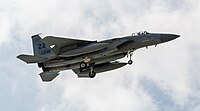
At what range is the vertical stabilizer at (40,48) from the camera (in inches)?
1941

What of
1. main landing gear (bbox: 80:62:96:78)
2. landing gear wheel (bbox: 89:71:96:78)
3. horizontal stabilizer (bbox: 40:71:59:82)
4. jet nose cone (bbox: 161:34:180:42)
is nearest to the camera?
jet nose cone (bbox: 161:34:180:42)

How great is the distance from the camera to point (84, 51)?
4688cm

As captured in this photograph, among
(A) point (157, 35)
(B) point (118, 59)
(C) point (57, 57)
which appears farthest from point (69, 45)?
(A) point (157, 35)

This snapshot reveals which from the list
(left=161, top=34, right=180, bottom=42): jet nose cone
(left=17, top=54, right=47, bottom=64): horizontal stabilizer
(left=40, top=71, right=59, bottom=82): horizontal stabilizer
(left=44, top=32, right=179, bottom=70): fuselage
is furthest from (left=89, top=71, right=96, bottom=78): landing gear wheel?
(left=161, top=34, right=180, bottom=42): jet nose cone

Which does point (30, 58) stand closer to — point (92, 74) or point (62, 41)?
point (62, 41)

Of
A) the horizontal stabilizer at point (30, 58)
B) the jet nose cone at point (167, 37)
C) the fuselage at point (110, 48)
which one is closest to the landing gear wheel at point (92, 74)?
the fuselage at point (110, 48)

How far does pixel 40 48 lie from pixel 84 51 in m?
5.34

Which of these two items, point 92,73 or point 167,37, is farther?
point 92,73

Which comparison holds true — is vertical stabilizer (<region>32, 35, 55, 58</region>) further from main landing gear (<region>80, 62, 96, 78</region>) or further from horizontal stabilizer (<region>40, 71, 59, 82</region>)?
main landing gear (<region>80, 62, 96, 78</region>)

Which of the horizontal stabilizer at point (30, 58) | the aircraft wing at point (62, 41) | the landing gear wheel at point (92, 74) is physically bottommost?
the landing gear wheel at point (92, 74)

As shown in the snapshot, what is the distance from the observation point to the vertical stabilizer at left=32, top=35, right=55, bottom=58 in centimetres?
4929

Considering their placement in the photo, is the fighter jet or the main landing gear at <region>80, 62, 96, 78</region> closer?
the fighter jet

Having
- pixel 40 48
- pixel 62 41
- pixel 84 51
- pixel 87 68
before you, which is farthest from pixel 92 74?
pixel 40 48

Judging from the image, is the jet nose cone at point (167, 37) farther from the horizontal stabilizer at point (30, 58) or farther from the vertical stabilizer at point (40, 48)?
the horizontal stabilizer at point (30, 58)
